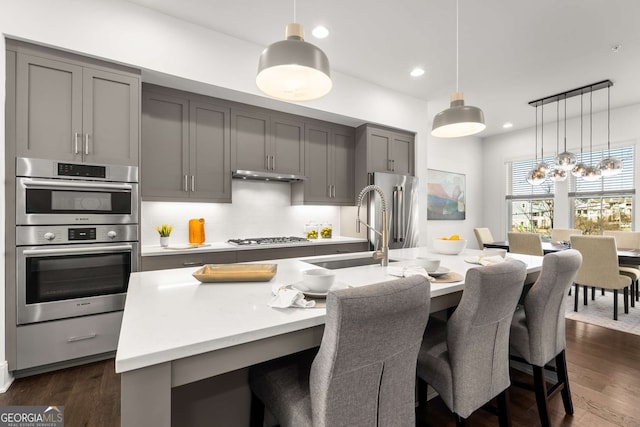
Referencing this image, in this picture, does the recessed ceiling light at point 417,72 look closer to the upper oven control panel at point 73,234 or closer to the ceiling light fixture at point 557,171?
the ceiling light fixture at point 557,171

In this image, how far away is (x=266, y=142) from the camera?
11.6 feet

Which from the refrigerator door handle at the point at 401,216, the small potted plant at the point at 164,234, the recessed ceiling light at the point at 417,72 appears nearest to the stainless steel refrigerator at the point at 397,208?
the refrigerator door handle at the point at 401,216

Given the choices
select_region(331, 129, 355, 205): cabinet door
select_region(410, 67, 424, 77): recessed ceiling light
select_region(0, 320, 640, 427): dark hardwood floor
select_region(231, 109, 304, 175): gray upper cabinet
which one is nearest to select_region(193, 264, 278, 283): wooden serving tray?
select_region(0, 320, 640, 427): dark hardwood floor

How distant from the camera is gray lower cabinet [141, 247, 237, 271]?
270 centimetres

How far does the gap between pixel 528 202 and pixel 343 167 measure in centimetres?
423

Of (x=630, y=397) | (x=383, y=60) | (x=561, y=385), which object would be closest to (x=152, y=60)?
(x=383, y=60)

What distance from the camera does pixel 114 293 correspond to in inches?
97.6

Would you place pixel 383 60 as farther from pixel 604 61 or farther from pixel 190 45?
pixel 604 61

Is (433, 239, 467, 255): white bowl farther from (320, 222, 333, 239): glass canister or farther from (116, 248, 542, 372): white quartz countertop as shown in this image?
(320, 222, 333, 239): glass canister

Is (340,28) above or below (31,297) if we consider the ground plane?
above

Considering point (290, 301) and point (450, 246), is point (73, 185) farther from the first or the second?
point (450, 246)

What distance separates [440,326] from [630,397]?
1.50 meters

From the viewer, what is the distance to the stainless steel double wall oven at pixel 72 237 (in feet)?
7.09

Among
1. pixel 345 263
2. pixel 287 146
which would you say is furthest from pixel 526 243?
pixel 287 146
